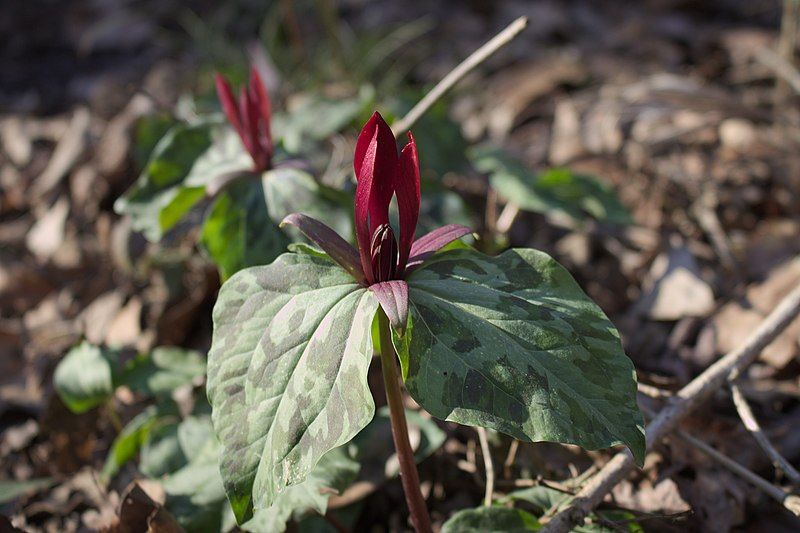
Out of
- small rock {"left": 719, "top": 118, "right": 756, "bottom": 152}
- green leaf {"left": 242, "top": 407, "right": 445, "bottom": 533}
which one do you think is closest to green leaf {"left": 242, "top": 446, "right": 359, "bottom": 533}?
green leaf {"left": 242, "top": 407, "right": 445, "bottom": 533}

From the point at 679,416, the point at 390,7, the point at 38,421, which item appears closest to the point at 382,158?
the point at 679,416

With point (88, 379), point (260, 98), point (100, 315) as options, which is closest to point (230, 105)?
point (260, 98)

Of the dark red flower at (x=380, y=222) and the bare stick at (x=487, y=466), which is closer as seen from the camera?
the dark red flower at (x=380, y=222)

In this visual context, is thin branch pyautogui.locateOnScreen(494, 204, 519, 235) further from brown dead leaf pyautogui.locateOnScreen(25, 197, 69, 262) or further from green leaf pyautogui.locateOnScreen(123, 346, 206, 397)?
brown dead leaf pyautogui.locateOnScreen(25, 197, 69, 262)

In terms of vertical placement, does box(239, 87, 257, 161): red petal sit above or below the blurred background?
above

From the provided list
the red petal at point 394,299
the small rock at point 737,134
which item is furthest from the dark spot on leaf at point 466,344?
the small rock at point 737,134

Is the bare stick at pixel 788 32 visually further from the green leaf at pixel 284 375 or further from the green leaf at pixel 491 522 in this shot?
the green leaf at pixel 284 375
